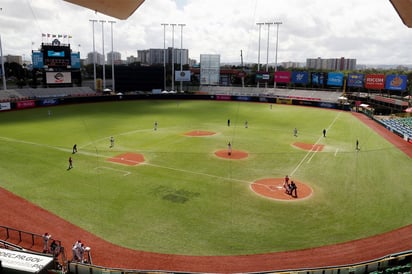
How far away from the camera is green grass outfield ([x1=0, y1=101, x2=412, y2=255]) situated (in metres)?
19.8

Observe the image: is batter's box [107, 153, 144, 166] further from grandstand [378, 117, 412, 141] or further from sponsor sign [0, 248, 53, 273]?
grandstand [378, 117, 412, 141]

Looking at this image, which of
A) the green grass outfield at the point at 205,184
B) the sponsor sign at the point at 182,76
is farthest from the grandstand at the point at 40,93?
the green grass outfield at the point at 205,184

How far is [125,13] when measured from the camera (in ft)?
12.2

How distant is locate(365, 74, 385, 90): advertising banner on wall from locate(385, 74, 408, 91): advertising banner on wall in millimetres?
993

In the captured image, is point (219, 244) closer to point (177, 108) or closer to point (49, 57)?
point (177, 108)

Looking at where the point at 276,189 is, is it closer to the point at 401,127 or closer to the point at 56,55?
the point at 401,127

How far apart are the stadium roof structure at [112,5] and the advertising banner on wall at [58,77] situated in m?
81.2

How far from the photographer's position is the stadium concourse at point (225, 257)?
54.2 ft

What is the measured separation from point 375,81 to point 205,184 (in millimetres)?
64268

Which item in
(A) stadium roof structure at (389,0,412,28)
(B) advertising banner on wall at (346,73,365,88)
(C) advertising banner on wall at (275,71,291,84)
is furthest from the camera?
(C) advertising banner on wall at (275,71,291,84)

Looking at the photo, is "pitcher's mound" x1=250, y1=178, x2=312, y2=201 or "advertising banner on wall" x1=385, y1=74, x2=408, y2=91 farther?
"advertising banner on wall" x1=385, y1=74, x2=408, y2=91

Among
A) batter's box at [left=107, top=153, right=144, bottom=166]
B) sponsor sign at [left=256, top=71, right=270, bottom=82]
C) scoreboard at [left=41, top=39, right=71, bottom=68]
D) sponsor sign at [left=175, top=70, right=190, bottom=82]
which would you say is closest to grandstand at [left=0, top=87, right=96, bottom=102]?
scoreboard at [left=41, top=39, right=71, bottom=68]

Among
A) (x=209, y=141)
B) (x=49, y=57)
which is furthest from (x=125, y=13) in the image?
(x=49, y=57)

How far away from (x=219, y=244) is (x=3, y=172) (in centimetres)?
2106
